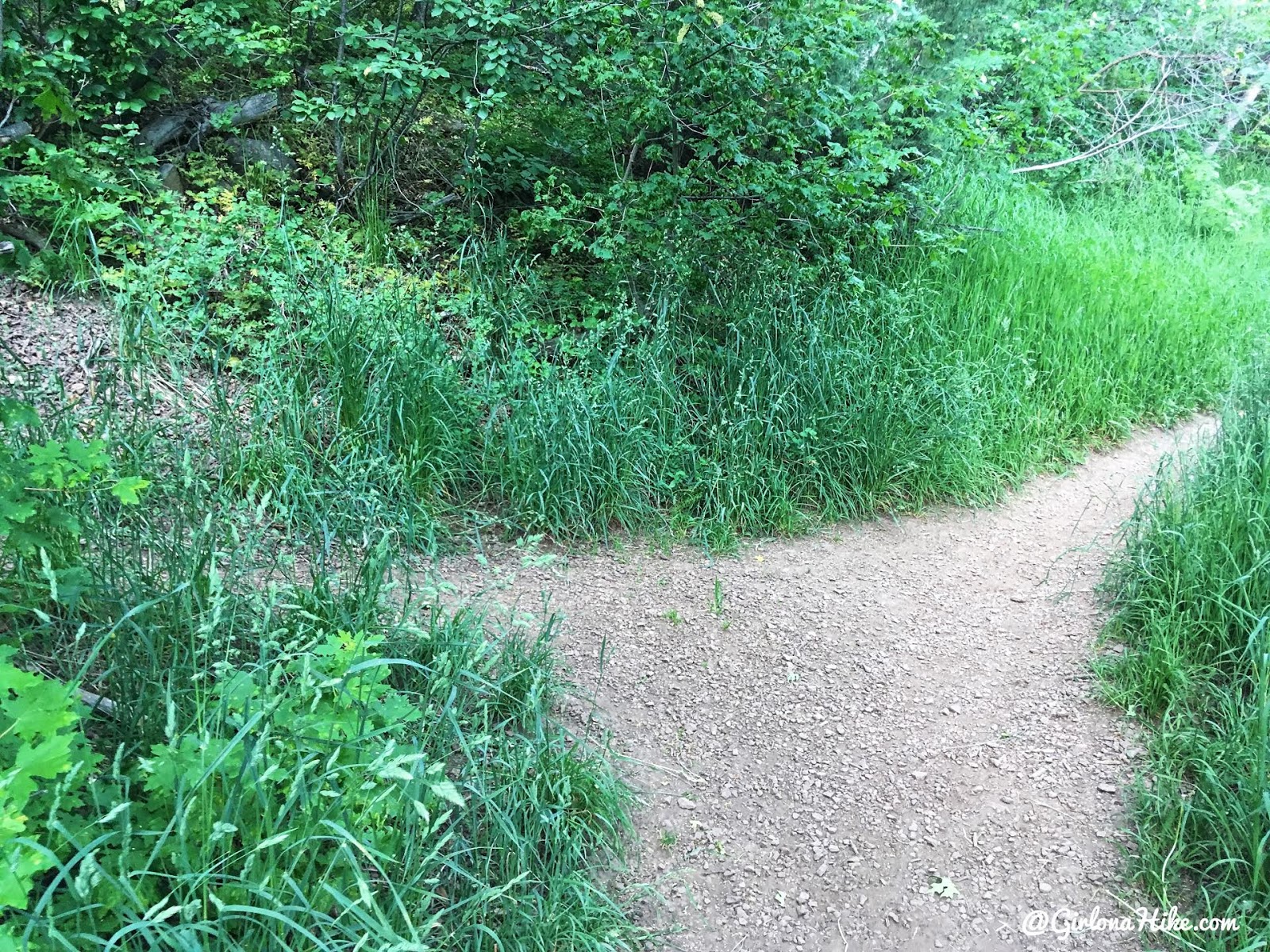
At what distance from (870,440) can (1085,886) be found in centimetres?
275

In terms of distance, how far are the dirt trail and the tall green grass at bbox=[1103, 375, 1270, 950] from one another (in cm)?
17


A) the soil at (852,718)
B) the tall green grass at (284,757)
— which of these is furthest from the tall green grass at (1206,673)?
the tall green grass at (284,757)

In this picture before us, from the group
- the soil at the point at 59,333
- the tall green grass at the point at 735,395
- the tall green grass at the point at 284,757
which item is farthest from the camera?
the tall green grass at the point at 735,395

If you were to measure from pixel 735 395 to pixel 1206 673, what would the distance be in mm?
2639

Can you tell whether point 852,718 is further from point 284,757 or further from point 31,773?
point 31,773

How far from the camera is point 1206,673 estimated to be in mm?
3275

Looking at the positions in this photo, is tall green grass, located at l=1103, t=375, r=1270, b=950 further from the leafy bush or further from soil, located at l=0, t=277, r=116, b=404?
soil, located at l=0, t=277, r=116, b=404

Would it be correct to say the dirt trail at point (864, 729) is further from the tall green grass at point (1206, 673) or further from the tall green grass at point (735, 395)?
the tall green grass at point (735, 395)

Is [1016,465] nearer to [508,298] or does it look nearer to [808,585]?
[808,585]

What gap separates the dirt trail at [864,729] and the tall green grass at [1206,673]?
0.54 feet

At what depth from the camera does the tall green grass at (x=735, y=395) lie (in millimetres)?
4363

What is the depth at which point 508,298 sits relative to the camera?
5418 mm

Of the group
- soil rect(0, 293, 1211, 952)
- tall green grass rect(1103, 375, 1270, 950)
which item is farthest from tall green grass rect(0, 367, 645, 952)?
tall green grass rect(1103, 375, 1270, 950)

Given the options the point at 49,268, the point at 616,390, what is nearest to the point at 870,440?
the point at 616,390
